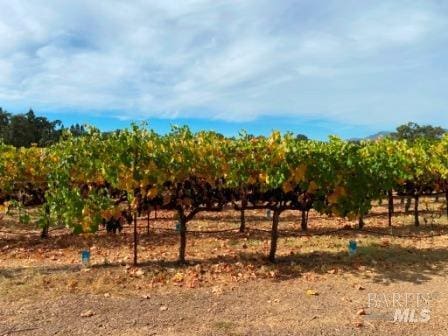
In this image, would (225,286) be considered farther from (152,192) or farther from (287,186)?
(287,186)

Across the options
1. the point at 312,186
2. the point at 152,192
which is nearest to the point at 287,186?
the point at 312,186

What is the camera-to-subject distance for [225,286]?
27.2ft

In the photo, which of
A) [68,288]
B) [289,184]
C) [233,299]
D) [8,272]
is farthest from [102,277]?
[289,184]

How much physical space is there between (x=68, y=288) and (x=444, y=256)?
314 inches

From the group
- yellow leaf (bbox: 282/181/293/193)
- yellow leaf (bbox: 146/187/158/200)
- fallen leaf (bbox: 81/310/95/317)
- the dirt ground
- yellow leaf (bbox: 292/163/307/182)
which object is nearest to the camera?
the dirt ground

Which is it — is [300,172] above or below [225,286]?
above

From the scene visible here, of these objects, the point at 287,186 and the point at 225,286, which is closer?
the point at 225,286

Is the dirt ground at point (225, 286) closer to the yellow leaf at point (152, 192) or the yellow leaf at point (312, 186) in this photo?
the yellow leaf at point (152, 192)

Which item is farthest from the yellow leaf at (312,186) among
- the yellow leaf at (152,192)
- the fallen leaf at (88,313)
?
the fallen leaf at (88,313)

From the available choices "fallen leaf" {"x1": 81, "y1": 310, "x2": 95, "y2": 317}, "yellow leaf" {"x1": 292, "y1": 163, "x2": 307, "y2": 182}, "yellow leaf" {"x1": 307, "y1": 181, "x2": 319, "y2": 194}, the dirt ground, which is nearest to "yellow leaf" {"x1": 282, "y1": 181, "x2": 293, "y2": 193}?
"yellow leaf" {"x1": 292, "y1": 163, "x2": 307, "y2": 182}

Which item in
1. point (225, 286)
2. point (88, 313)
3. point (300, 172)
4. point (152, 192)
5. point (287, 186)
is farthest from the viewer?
point (287, 186)

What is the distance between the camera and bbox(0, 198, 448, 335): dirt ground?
647 cm

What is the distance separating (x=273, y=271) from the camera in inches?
361

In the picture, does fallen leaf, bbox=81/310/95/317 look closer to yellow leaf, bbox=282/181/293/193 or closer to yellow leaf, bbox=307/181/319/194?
yellow leaf, bbox=282/181/293/193
